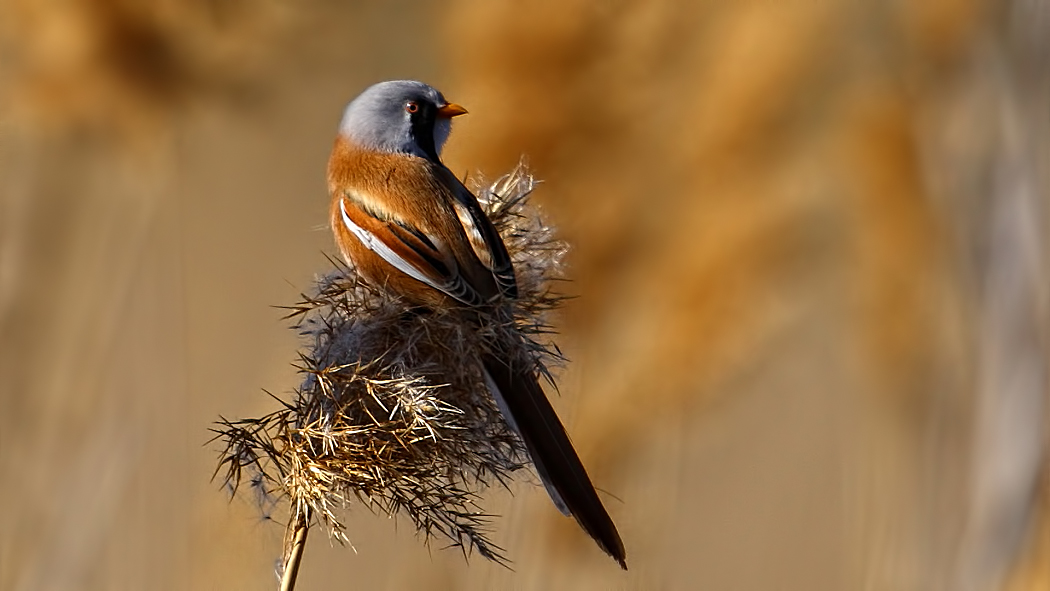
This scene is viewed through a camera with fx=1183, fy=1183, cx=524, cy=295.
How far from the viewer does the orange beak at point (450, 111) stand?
281cm

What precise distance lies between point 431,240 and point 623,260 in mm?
702

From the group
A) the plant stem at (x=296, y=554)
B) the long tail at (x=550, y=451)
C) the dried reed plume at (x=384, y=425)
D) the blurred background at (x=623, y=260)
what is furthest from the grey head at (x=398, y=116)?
the plant stem at (x=296, y=554)

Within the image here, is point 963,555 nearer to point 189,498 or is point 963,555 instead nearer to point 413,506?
point 413,506

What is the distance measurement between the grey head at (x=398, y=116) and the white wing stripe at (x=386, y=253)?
0.79 ft

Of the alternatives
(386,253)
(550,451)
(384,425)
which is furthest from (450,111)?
(384,425)

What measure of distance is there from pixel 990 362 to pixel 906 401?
0.34 m

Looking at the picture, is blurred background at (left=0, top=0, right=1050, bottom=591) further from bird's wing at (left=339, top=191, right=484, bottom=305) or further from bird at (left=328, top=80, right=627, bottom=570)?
bird's wing at (left=339, top=191, right=484, bottom=305)

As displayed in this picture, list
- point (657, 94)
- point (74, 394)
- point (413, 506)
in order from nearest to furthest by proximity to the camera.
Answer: point (413, 506), point (74, 394), point (657, 94)

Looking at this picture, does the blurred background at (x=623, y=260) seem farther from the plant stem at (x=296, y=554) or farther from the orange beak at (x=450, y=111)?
the plant stem at (x=296, y=554)

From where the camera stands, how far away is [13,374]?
10.3 feet

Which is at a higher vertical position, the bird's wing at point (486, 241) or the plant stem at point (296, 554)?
the bird's wing at point (486, 241)

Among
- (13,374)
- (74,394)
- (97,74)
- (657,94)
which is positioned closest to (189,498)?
(74,394)

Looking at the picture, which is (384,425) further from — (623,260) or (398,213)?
(623,260)

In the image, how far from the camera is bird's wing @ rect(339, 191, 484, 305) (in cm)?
243
